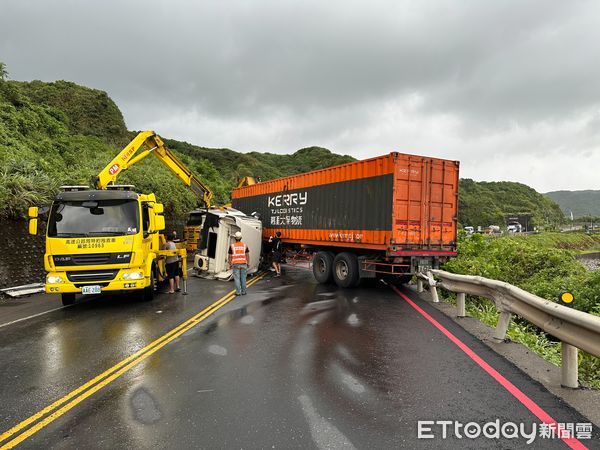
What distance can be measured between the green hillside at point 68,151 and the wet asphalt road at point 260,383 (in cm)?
791

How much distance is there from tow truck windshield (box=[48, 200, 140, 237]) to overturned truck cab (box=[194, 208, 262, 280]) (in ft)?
17.1

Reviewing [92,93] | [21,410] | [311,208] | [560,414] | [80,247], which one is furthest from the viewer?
[92,93]

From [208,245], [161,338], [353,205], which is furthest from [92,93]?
[161,338]

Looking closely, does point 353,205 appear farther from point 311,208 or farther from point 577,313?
point 577,313

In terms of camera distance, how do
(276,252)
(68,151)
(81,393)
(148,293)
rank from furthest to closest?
(68,151)
(276,252)
(148,293)
(81,393)

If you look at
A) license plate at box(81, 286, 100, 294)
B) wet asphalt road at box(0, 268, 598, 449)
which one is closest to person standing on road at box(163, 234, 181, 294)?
license plate at box(81, 286, 100, 294)

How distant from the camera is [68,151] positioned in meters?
24.1

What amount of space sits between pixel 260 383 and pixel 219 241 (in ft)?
33.1

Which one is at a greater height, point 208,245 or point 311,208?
point 311,208

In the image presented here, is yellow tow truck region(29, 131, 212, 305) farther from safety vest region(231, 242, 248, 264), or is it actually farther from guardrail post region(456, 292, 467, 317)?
guardrail post region(456, 292, 467, 317)

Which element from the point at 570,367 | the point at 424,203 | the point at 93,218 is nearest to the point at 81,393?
the point at 570,367

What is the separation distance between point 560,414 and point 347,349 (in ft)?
8.83

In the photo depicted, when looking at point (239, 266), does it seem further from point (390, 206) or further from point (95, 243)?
point (390, 206)

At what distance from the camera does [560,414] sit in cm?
362
